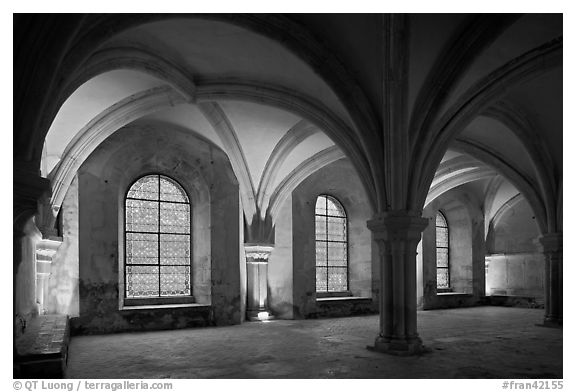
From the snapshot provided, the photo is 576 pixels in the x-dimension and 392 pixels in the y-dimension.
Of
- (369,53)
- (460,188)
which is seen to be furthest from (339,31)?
(460,188)

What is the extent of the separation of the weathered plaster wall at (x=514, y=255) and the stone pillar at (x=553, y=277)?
765 cm

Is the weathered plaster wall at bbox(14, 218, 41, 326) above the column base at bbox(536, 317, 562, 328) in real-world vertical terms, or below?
above

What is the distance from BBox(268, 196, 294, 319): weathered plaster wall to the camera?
583 inches

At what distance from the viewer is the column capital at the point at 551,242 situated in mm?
12359

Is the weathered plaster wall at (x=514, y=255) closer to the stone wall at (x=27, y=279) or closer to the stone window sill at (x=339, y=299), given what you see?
the stone window sill at (x=339, y=299)

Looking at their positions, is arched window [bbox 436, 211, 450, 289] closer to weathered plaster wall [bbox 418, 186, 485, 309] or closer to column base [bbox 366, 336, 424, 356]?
weathered plaster wall [bbox 418, 186, 485, 309]

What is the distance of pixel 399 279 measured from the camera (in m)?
8.45

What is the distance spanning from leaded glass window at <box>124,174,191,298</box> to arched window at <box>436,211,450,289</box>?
390 inches

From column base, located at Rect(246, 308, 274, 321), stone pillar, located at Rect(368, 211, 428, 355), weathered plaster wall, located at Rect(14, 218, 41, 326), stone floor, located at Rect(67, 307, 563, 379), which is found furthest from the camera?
column base, located at Rect(246, 308, 274, 321)

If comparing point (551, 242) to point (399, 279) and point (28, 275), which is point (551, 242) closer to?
point (399, 279)

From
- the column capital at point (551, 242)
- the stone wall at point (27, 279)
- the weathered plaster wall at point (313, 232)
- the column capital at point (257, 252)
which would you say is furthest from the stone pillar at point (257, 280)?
the column capital at point (551, 242)

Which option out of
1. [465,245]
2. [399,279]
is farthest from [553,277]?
[465,245]

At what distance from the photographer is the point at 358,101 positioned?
862 centimetres

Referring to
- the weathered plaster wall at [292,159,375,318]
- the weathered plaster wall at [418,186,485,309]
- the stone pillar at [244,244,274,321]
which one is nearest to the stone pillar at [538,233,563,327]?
the weathered plaster wall at [292,159,375,318]
